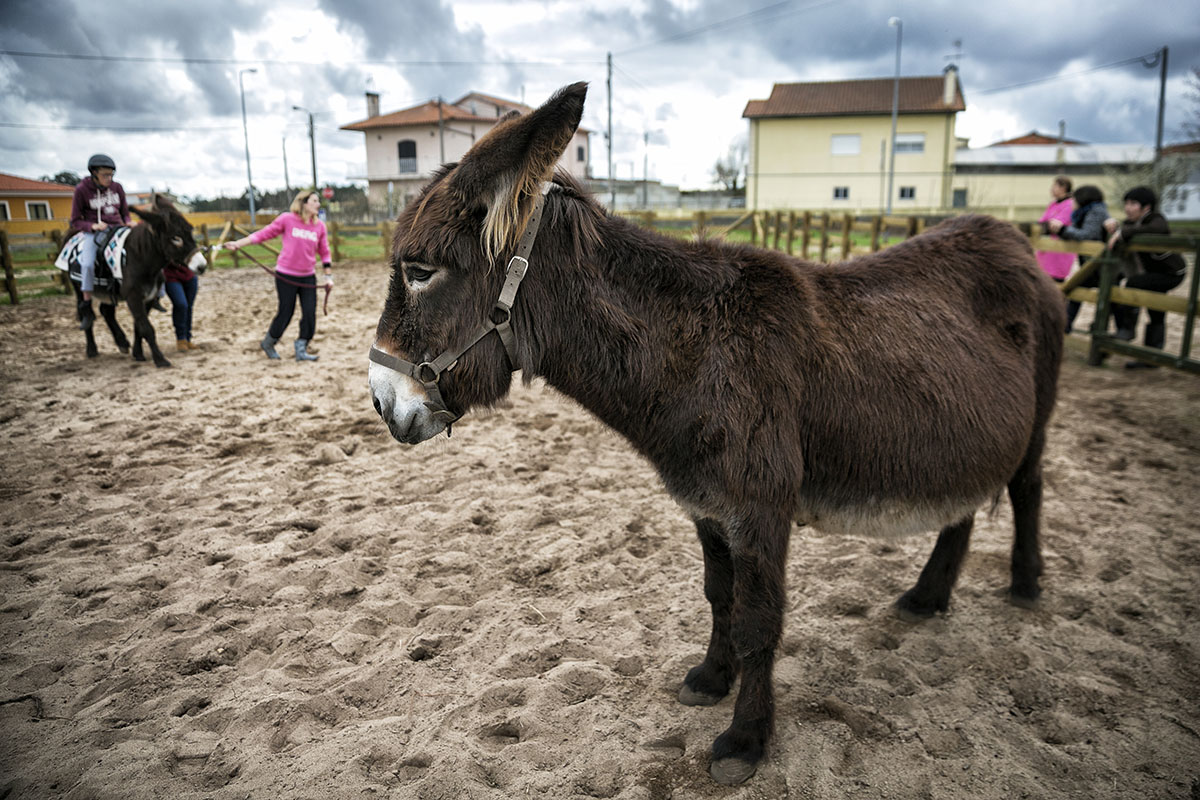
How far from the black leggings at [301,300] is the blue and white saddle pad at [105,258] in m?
2.24

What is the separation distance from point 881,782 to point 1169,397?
278 inches

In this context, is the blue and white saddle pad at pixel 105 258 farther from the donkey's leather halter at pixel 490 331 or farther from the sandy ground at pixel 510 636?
the donkey's leather halter at pixel 490 331

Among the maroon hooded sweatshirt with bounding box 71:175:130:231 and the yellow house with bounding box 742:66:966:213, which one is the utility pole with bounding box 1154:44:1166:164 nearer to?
the yellow house with bounding box 742:66:966:213

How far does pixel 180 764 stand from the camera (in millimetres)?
2461

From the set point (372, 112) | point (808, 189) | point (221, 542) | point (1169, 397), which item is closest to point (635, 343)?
point (221, 542)

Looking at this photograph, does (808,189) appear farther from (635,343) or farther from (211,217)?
(635,343)

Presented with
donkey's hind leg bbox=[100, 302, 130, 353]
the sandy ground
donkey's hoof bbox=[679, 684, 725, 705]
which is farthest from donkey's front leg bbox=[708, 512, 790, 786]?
donkey's hind leg bbox=[100, 302, 130, 353]

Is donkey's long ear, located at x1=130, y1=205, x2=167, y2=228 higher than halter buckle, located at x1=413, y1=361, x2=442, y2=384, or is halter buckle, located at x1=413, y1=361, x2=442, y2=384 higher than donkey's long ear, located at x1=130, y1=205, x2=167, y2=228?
donkey's long ear, located at x1=130, y1=205, x2=167, y2=228

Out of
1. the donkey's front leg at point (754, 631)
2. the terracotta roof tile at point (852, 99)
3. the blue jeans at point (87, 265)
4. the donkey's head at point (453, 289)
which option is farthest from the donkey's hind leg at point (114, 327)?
the terracotta roof tile at point (852, 99)

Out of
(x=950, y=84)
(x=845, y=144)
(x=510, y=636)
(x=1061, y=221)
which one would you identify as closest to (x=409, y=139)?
(x=845, y=144)

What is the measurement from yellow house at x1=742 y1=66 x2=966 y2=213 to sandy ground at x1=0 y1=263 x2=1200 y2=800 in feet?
127

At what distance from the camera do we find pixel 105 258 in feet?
29.1

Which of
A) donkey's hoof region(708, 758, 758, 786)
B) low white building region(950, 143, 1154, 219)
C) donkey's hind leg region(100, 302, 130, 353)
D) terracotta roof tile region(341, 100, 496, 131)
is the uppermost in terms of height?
terracotta roof tile region(341, 100, 496, 131)

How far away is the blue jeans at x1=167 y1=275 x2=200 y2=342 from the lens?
9.18 meters
